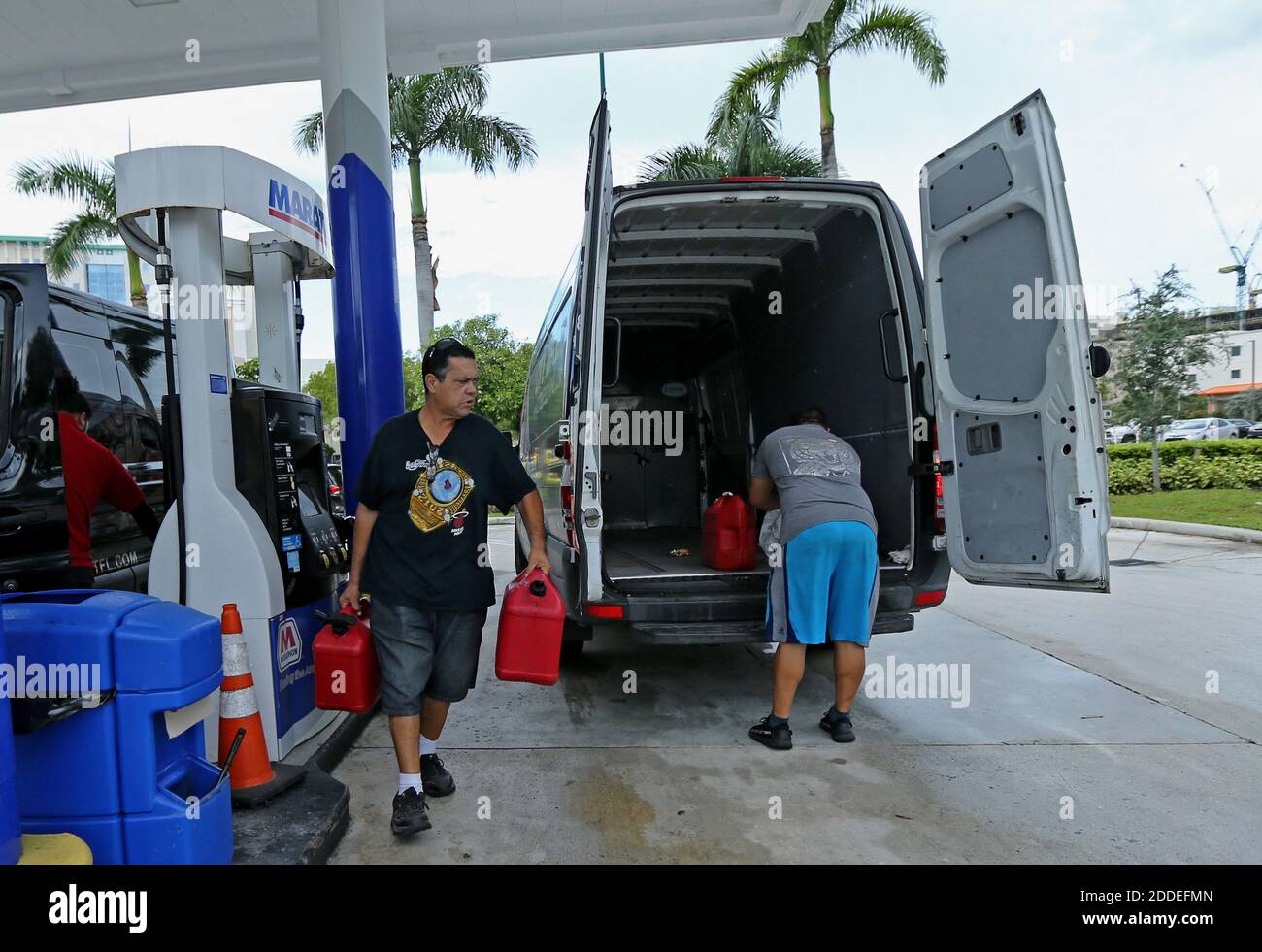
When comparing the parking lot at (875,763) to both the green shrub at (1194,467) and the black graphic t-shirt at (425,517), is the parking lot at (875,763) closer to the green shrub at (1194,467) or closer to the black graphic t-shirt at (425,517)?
the black graphic t-shirt at (425,517)

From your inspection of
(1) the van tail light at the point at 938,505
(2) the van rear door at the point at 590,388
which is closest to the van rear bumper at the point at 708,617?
(2) the van rear door at the point at 590,388

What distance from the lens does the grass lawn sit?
1087 centimetres

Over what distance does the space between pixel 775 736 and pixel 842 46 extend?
14966 mm

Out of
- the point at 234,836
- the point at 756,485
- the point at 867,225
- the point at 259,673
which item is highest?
the point at 867,225

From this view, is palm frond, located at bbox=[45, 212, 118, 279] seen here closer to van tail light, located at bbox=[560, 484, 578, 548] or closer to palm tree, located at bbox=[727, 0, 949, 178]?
palm tree, located at bbox=[727, 0, 949, 178]

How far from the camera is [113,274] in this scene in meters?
60.1

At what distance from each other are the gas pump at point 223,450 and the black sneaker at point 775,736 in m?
2.14

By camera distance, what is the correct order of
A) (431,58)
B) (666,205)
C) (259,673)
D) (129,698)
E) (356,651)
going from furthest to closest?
(431,58) → (666,205) → (259,673) → (356,651) → (129,698)

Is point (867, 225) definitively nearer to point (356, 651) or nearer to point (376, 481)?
point (376, 481)

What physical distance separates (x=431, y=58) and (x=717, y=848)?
22.5 feet

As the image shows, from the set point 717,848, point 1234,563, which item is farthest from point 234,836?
point 1234,563

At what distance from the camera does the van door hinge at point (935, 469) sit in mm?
3830

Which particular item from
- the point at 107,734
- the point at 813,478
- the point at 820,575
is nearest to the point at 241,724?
the point at 107,734

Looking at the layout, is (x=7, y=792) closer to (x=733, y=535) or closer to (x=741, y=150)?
(x=733, y=535)
